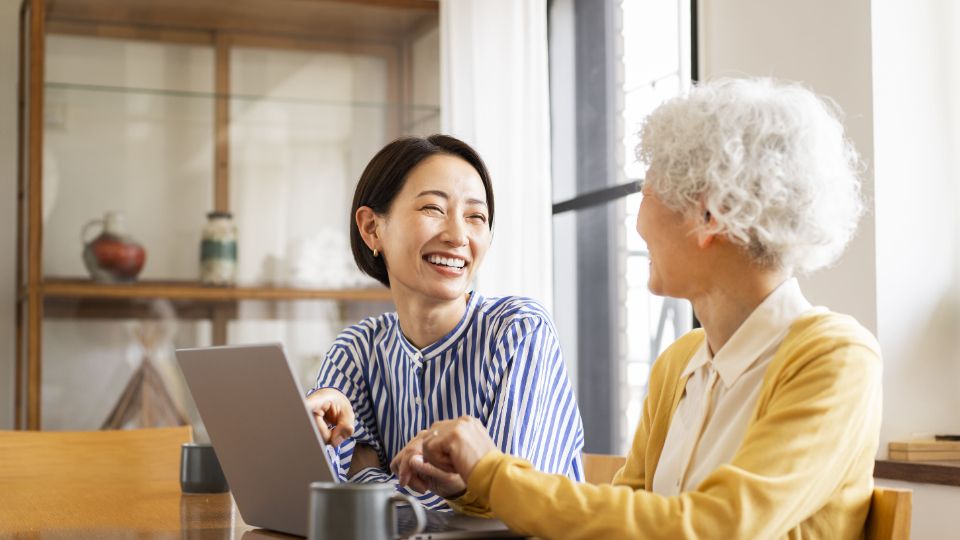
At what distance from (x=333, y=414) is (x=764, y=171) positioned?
0.73 metres

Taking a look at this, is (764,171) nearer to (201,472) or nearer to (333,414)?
(333,414)

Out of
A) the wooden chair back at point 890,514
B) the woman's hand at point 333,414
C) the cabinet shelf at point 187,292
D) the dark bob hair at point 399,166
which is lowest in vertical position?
the wooden chair back at point 890,514

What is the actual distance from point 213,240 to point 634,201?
4.69 ft

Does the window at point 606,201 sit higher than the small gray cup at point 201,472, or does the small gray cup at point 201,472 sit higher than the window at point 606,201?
the window at point 606,201

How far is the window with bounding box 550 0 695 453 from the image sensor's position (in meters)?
3.43

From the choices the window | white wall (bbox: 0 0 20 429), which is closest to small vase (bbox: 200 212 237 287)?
white wall (bbox: 0 0 20 429)

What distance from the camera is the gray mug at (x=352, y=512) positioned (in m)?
1.05

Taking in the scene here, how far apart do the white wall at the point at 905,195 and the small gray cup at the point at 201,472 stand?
4.13 ft

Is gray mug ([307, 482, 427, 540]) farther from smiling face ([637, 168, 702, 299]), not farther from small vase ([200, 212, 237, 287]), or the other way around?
small vase ([200, 212, 237, 287])

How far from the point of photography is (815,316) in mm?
1184

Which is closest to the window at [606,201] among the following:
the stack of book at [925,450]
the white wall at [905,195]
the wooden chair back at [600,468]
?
the white wall at [905,195]

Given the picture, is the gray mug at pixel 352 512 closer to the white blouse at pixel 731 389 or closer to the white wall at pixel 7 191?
the white blouse at pixel 731 389

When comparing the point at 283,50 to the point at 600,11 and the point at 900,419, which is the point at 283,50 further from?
the point at 900,419

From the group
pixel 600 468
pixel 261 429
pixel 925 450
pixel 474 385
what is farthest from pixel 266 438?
pixel 925 450
